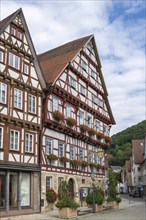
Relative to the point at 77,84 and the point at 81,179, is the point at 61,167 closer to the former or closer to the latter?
the point at 81,179

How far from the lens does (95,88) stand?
4325 centimetres

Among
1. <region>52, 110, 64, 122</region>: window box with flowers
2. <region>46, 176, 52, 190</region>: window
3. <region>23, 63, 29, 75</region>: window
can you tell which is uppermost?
<region>23, 63, 29, 75</region>: window

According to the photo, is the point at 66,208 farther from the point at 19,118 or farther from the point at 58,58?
the point at 58,58

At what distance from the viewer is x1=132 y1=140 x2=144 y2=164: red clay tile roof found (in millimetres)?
92688

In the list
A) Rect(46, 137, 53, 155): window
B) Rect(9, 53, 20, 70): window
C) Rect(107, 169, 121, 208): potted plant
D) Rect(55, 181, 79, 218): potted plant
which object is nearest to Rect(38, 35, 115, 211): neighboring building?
Rect(46, 137, 53, 155): window

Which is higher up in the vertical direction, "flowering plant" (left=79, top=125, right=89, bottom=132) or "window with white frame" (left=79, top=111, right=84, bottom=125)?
"window with white frame" (left=79, top=111, right=84, bottom=125)

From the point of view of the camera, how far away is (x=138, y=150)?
93312 mm

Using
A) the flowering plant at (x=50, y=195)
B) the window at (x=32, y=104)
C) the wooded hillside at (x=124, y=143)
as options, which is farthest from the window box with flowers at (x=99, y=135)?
the wooded hillside at (x=124, y=143)

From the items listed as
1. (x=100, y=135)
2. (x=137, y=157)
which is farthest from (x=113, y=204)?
(x=137, y=157)

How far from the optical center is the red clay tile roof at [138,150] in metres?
92.7

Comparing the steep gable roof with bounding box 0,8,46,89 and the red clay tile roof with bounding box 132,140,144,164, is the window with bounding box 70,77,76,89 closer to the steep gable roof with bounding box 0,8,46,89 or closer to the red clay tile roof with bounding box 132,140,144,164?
the steep gable roof with bounding box 0,8,46,89

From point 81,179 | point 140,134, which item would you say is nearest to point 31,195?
point 81,179

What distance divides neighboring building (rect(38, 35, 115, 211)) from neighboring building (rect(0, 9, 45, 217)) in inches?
59.0

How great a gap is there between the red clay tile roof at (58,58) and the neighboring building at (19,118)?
318 cm
